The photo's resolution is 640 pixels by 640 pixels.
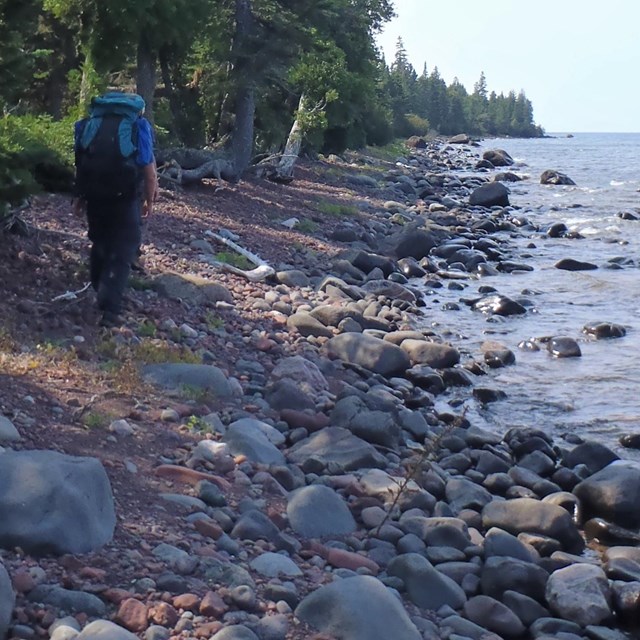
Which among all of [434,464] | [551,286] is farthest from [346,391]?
[551,286]

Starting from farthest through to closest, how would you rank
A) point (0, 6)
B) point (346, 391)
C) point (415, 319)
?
point (415, 319), point (346, 391), point (0, 6)

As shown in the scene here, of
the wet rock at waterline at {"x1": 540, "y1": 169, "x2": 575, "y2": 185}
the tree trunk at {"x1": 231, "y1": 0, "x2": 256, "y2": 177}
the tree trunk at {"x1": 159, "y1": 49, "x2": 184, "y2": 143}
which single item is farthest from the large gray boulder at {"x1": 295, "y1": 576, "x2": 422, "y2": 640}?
the wet rock at waterline at {"x1": 540, "y1": 169, "x2": 575, "y2": 185}

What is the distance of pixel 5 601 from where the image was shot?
369 cm

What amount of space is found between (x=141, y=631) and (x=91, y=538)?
2.09 ft

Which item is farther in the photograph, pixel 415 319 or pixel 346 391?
pixel 415 319

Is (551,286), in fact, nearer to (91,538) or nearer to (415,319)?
(415,319)

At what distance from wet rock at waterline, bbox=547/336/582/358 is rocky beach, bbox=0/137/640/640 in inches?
1.0

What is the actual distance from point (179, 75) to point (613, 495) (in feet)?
48.0

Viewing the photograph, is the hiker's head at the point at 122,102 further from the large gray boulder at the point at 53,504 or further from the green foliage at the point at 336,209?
the green foliage at the point at 336,209

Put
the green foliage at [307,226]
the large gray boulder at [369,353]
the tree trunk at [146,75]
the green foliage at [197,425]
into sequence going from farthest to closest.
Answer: the green foliage at [307,226], the tree trunk at [146,75], the large gray boulder at [369,353], the green foliage at [197,425]

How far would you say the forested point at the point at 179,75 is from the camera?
7.62 metres

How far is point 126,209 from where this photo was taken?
7.60 m

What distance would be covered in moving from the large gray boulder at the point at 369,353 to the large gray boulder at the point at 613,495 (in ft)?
10.0

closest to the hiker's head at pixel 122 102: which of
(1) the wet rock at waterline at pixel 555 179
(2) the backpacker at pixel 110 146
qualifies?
(2) the backpacker at pixel 110 146
